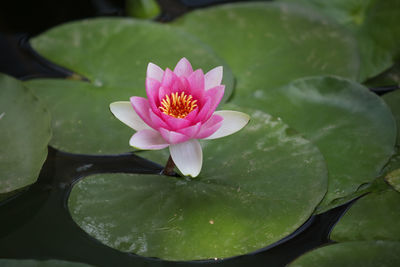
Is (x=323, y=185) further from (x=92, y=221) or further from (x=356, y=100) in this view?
(x=92, y=221)

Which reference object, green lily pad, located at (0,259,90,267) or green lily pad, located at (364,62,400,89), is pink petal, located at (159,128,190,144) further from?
green lily pad, located at (364,62,400,89)

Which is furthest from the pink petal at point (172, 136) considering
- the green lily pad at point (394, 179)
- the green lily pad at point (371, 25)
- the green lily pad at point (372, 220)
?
the green lily pad at point (371, 25)

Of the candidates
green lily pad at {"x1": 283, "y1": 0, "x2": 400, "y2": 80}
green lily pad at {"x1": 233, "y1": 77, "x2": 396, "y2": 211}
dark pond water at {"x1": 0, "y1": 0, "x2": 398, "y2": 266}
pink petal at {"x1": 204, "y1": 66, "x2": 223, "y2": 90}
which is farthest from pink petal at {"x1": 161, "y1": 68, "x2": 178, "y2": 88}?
green lily pad at {"x1": 283, "y1": 0, "x2": 400, "y2": 80}

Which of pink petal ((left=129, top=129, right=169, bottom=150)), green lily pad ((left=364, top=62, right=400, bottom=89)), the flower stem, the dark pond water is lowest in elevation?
the dark pond water

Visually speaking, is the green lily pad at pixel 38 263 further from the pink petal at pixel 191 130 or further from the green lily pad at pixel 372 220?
the green lily pad at pixel 372 220

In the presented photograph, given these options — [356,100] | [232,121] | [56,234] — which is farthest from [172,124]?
[356,100]
